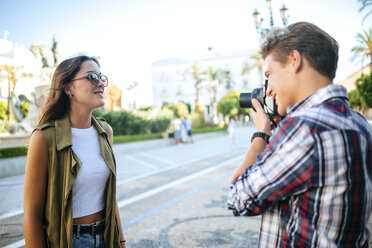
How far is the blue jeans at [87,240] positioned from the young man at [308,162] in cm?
92

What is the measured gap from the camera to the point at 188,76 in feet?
230

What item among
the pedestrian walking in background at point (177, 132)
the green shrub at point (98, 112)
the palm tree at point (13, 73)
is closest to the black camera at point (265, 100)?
the green shrub at point (98, 112)

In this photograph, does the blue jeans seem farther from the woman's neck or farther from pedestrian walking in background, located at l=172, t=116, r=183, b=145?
pedestrian walking in background, located at l=172, t=116, r=183, b=145

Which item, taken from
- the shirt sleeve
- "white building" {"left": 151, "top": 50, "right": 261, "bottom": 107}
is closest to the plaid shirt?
the shirt sleeve

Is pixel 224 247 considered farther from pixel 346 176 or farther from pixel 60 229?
pixel 346 176

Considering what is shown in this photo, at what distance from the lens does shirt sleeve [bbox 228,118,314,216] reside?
0.96 m

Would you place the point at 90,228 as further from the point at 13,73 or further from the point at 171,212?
the point at 13,73

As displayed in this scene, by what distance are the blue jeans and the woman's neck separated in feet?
2.03

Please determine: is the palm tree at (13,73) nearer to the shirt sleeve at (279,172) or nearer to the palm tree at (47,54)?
the palm tree at (47,54)

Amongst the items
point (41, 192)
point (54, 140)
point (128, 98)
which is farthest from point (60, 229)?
point (128, 98)

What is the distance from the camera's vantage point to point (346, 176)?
0.97 meters

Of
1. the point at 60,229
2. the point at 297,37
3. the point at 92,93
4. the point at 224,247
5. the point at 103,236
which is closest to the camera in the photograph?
the point at 297,37

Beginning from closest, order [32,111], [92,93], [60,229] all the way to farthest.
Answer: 1. [60,229]
2. [92,93]
3. [32,111]

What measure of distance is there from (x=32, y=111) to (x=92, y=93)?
16.2m
